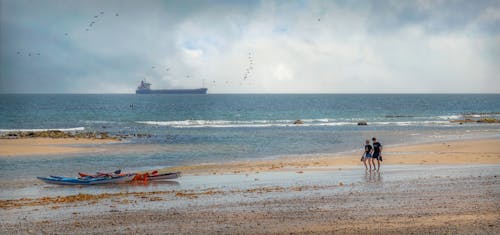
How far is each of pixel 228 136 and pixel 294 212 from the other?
124 ft

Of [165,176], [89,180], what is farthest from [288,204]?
[89,180]

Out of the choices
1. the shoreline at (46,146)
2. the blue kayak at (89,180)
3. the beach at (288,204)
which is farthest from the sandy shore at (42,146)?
the beach at (288,204)

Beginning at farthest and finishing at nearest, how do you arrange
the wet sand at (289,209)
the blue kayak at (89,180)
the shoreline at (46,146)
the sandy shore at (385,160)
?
the shoreline at (46,146)
the sandy shore at (385,160)
the blue kayak at (89,180)
the wet sand at (289,209)

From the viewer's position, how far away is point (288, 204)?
718 inches

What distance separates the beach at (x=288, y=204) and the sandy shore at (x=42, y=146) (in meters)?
16.0

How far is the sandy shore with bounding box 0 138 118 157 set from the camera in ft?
130

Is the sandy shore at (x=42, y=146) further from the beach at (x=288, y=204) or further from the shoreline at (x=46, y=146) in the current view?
the beach at (x=288, y=204)

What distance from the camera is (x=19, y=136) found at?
175 feet

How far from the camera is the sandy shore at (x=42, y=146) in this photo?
3959cm

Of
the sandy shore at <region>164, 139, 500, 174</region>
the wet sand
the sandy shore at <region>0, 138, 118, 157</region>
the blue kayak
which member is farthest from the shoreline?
the wet sand

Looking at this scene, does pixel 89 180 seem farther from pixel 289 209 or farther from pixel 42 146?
pixel 42 146

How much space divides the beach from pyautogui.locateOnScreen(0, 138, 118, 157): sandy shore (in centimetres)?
1601

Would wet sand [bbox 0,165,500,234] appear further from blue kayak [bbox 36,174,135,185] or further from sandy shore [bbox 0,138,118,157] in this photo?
sandy shore [bbox 0,138,118,157]

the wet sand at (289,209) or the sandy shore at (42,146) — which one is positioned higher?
the sandy shore at (42,146)
